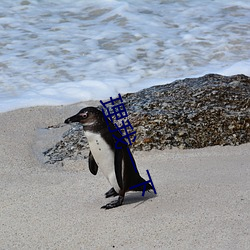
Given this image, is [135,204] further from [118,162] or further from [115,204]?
[118,162]

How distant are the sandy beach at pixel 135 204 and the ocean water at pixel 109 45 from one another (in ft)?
6.76

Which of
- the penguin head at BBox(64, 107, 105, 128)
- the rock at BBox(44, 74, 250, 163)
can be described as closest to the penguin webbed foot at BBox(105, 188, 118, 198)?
the penguin head at BBox(64, 107, 105, 128)

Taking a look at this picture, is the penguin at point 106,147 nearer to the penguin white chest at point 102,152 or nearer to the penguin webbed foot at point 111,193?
the penguin white chest at point 102,152

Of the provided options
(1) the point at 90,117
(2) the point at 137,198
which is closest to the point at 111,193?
(2) the point at 137,198

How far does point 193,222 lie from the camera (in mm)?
3324

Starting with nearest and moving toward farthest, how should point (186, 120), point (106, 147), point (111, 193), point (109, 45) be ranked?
point (106, 147), point (111, 193), point (186, 120), point (109, 45)

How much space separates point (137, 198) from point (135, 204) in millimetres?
135

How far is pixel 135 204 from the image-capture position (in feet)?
12.0

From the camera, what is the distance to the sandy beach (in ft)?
10.6

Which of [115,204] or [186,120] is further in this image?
[186,120]

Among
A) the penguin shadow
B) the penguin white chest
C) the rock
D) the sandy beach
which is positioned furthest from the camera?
the rock

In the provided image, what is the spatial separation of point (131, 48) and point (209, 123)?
12.7 ft

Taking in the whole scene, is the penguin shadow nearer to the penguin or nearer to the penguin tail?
the penguin tail

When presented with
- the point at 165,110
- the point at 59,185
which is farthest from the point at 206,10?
the point at 59,185
